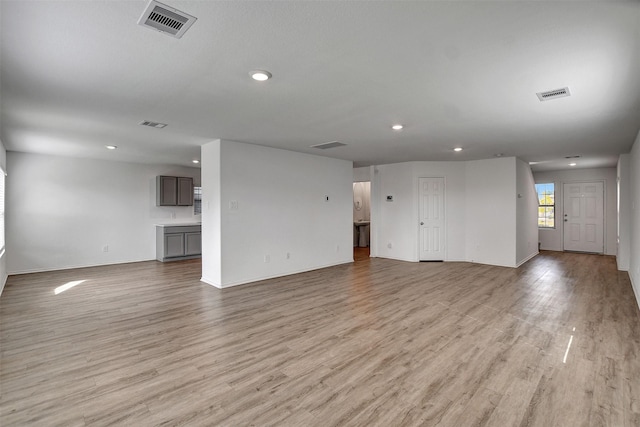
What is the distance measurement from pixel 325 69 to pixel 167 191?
6792 mm

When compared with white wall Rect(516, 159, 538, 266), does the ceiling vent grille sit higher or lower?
higher

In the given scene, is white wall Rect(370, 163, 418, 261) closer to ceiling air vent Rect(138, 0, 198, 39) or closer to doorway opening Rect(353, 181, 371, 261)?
doorway opening Rect(353, 181, 371, 261)

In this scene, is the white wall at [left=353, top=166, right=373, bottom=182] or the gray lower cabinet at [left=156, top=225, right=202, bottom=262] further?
the white wall at [left=353, top=166, right=373, bottom=182]

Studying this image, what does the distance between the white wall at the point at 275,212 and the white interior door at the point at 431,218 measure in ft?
6.02

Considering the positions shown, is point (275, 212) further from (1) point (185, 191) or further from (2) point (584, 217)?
(2) point (584, 217)

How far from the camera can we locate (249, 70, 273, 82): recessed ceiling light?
2546 millimetres

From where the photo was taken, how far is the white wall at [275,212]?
5266 mm

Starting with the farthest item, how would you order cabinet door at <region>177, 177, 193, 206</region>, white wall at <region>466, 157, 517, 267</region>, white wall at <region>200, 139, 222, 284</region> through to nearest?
cabinet door at <region>177, 177, 193, 206</region>
white wall at <region>466, 157, 517, 267</region>
white wall at <region>200, 139, 222, 284</region>

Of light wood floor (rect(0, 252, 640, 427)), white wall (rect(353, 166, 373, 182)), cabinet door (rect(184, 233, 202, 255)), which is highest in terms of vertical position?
white wall (rect(353, 166, 373, 182))

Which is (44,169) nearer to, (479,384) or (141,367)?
(141,367)

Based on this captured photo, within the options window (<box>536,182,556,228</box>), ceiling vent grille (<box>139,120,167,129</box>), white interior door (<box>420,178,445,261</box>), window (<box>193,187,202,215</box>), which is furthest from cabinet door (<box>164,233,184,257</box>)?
window (<box>536,182,556,228</box>)

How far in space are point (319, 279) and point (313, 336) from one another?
8.26ft

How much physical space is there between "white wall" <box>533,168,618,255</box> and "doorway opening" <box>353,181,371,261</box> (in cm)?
530

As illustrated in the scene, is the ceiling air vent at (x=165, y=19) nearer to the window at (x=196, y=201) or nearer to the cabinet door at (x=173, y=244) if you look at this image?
the cabinet door at (x=173, y=244)
